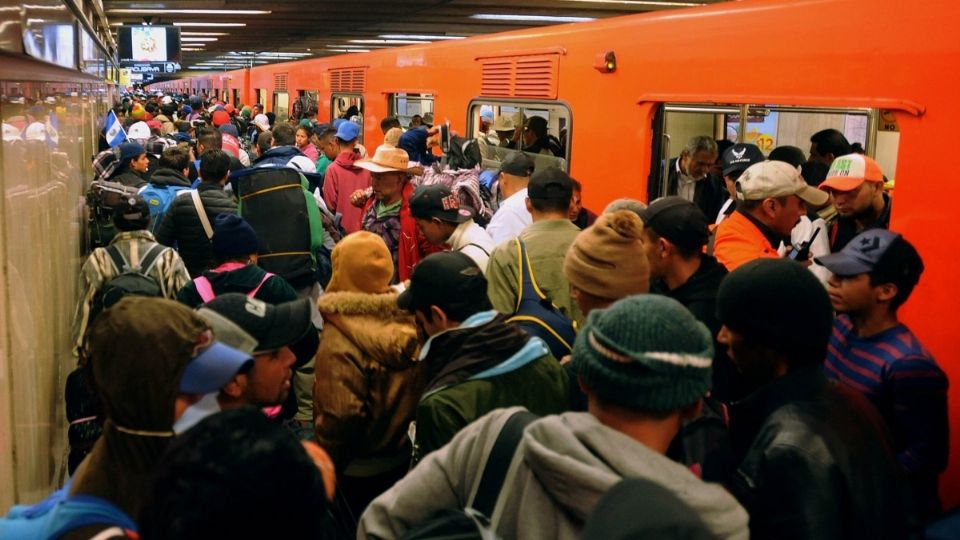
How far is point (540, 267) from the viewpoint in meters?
3.51

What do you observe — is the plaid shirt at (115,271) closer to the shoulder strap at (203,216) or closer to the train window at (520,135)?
the shoulder strap at (203,216)

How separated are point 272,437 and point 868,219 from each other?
3.51 metres

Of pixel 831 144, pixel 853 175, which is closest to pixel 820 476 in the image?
pixel 853 175

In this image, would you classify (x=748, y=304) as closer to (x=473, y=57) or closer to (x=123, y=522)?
(x=123, y=522)

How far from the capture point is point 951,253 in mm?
3291

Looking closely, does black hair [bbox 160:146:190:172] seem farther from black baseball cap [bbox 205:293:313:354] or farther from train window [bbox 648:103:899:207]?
black baseball cap [bbox 205:293:313:354]

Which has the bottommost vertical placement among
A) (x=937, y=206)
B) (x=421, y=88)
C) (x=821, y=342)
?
(x=821, y=342)

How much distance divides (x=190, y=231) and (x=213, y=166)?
584mm

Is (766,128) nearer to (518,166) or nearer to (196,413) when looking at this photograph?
(518,166)

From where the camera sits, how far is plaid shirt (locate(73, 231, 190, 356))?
3971mm

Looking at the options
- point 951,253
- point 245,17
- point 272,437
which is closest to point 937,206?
point 951,253

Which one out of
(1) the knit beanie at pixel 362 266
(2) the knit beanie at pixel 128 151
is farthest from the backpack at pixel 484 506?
(2) the knit beanie at pixel 128 151

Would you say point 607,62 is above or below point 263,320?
above

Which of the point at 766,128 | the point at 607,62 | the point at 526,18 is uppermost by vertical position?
the point at 526,18
